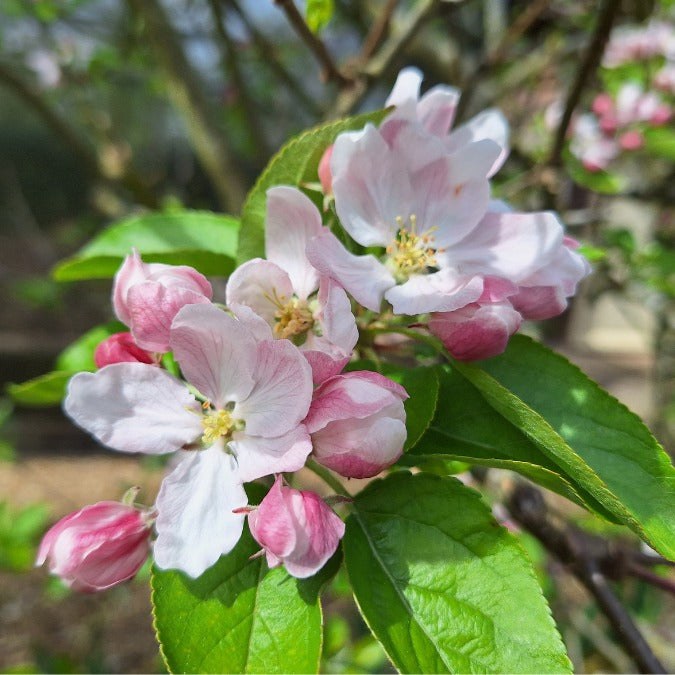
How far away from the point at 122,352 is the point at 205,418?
0.12 meters

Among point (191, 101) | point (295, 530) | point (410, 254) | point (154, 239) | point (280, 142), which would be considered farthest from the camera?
point (280, 142)

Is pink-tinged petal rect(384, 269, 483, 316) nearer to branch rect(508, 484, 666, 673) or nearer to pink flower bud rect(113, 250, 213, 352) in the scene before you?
pink flower bud rect(113, 250, 213, 352)

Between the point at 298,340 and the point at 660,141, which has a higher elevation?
the point at 298,340

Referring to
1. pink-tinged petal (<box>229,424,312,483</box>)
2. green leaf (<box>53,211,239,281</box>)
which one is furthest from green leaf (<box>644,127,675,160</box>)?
pink-tinged petal (<box>229,424,312,483</box>)

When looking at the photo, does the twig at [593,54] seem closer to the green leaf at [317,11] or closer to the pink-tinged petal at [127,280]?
the green leaf at [317,11]

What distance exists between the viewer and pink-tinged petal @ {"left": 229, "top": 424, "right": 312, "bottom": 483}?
647 millimetres

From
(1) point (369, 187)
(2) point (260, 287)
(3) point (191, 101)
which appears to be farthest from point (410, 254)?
(3) point (191, 101)

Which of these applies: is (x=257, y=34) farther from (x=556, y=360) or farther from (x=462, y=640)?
(x=462, y=640)

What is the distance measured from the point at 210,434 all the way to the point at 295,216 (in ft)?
0.88

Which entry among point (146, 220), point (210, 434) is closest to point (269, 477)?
point (210, 434)

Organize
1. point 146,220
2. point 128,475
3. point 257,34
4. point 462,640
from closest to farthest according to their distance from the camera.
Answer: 1. point 462,640
2. point 146,220
3. point 257,34
4. point 128,475

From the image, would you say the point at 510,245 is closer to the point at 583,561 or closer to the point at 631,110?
the point at 583,561

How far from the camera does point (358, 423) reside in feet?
2.07

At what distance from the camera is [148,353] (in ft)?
2.50
